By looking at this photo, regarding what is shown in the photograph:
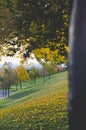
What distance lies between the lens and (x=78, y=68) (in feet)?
5.97

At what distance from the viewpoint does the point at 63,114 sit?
16562 millimetres

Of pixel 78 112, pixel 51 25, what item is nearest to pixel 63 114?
pixel 51 25

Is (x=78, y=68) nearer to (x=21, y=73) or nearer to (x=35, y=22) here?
(x=35, y=22)

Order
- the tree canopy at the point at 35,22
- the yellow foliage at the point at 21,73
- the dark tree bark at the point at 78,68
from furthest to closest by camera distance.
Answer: the yellow foliage at the point at 21,73
the tree canopy at the point at 35,22
the dark tree bark at the point at 78,68

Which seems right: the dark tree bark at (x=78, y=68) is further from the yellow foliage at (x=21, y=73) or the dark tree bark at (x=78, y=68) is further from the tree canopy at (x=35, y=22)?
the yellow foliage at (x=21, y=73)

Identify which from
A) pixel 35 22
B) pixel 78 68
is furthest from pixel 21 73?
pixel 78 68

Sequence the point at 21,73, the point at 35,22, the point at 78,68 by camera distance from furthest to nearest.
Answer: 1. the point at 21,73
2. the point at 35,22
3. the point at 78,68

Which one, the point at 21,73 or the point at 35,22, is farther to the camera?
the point at 21,73

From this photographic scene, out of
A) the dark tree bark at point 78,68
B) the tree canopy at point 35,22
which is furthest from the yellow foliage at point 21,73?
the dark tree bark at point 78,68

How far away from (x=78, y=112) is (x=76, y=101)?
54 millimetres

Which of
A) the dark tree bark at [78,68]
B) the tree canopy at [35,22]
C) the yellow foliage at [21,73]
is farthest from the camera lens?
the yellow foliage at [21,73]

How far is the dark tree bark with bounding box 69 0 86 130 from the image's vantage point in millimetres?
1812

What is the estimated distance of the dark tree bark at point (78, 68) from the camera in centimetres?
181

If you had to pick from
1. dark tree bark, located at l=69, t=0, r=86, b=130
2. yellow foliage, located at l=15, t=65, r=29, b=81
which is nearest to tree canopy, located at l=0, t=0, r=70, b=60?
dark tree bark, located at l=69, t=0, r=86, b=130
